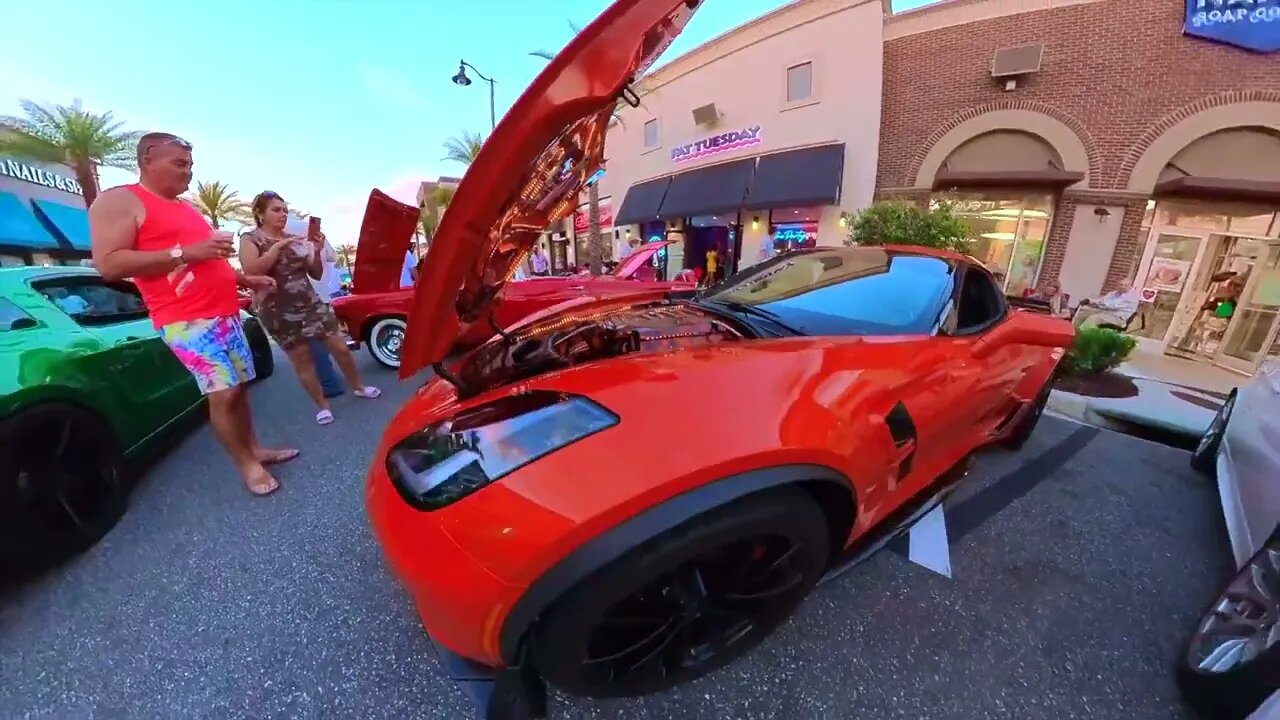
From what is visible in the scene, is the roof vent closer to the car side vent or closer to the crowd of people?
the car side vent

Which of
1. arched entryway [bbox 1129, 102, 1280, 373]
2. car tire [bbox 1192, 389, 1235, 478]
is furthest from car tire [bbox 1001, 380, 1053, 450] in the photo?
arched entryway [bbox 1129, 102, 1280, 373]

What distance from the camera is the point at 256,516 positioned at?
2.24 m

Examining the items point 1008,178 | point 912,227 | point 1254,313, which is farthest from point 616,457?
point 1008,178

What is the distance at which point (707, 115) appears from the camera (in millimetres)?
12688

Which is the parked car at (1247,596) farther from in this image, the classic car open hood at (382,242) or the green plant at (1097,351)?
the classic car open hood at (382,242)

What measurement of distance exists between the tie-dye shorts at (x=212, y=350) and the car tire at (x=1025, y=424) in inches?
162

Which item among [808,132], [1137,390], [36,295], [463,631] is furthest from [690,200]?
[463,631]

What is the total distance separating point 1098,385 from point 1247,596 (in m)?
4.02

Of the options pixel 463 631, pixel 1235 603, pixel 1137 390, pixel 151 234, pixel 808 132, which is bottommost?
pixel 1137 390

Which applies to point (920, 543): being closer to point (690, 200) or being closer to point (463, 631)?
point (463, 631)

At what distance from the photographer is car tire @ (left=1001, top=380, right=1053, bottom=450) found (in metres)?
2.60

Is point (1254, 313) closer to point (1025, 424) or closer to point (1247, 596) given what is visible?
point (1025, 424)

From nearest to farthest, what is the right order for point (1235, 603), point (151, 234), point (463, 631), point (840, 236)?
point (463, 631) → point (1235, 603) → point (151, 234) → point (840, 236)

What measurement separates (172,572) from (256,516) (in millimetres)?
396
